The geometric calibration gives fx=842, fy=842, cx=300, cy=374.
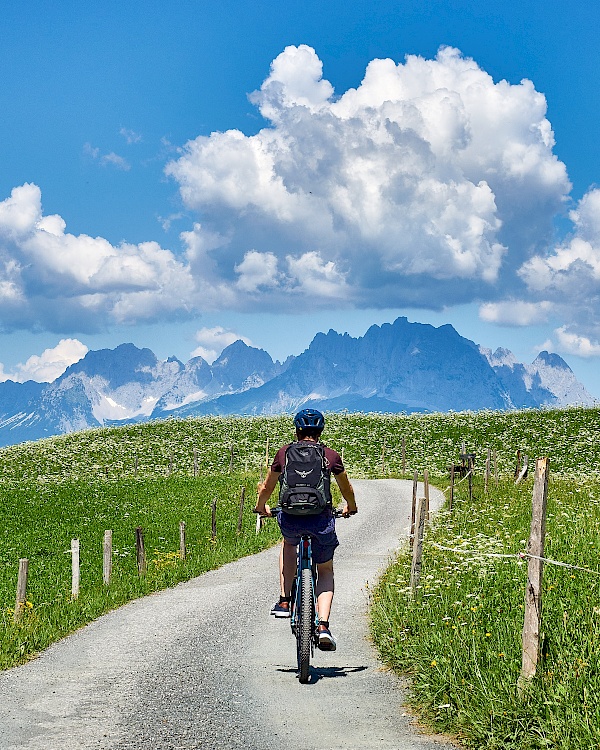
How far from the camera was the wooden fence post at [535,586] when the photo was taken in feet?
27.8

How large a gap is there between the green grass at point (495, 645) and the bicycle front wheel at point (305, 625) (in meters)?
1.29

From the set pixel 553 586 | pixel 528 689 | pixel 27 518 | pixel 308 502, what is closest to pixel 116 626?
pixel 308 502

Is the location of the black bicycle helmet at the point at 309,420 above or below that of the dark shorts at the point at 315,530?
above

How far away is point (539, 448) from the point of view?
6719 centimetres

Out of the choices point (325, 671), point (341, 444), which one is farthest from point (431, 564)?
point (341, 444)

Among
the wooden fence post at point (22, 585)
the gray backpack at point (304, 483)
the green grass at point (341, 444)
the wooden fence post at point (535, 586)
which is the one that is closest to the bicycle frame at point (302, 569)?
the gray backpack at point (304, 483)

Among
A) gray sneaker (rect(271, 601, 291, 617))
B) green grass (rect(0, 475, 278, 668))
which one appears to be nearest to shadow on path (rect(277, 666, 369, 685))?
gray sneaker (rect(271, 601, 291, 617))

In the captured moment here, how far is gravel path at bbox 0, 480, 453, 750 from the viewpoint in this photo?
810 centimetres

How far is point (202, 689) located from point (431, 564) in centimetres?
721

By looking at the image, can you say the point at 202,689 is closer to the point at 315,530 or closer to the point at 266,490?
the point at 315,530

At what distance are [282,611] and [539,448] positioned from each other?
197ft

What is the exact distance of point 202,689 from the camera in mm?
9828

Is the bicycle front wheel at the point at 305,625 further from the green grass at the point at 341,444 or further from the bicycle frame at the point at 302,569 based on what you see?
the green grass at the point at 341,444

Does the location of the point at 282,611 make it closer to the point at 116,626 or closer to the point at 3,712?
the point at 3,712
